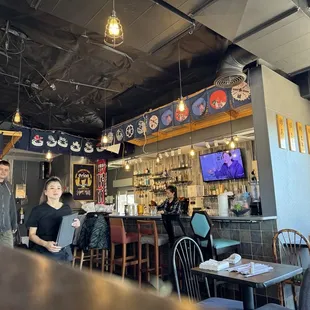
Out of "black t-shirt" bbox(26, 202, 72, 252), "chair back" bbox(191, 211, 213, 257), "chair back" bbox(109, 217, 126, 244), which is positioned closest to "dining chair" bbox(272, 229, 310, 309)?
"chair back" bbox(191, 211, 213, 257)

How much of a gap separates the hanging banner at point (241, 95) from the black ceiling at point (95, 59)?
0.63 m

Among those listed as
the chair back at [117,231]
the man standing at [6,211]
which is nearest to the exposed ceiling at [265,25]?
the man standing at [6,211]

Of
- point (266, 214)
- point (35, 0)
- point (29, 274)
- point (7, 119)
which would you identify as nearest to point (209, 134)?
point (266, 214)

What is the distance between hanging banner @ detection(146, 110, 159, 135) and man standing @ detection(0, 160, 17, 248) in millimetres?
3505

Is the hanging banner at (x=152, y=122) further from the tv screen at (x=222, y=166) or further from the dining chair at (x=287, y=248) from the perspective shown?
the dining chair at (x=287, y=248)

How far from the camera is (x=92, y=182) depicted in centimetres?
999

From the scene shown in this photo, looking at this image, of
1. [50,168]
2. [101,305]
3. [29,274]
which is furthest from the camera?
[50,168]

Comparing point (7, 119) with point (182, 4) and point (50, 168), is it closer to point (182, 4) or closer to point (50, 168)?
point (50, 168)

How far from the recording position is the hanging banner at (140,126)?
6779 millimetres

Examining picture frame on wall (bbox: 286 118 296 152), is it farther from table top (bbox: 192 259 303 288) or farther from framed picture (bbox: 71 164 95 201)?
framed picture (bbox: 71 164 95 201)

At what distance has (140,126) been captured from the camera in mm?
6902

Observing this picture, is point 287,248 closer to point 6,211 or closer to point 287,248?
point 287,248

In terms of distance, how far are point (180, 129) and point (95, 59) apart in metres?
2.75

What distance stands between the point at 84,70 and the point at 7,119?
376 centimetres
